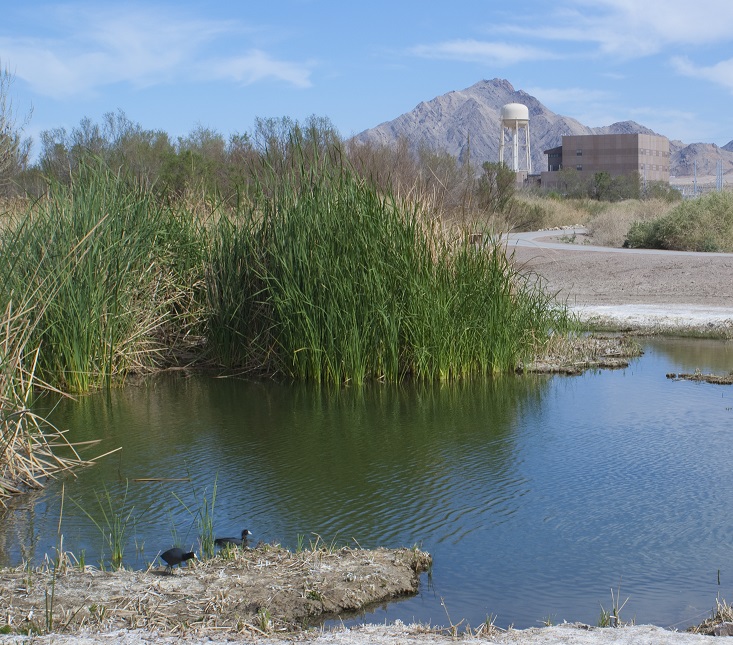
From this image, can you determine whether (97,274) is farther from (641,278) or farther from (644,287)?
(641,278)

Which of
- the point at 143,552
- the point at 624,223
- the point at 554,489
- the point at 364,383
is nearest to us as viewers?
the point at 143,552

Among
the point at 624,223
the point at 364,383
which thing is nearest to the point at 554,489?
the point at 364,383

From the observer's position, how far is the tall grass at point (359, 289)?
812 centimetres

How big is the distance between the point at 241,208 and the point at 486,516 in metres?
5.80

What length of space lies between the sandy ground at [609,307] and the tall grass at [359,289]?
0.72 metres

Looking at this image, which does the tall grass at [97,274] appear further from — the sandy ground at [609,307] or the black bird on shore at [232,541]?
the black bird on shore at [232,541]

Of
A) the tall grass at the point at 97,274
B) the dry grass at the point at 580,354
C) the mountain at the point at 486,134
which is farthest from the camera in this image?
the mountain at the point at 486,134

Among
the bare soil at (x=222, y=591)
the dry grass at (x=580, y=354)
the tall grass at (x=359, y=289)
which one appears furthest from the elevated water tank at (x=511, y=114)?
the bare soil at (x=222, y=591)

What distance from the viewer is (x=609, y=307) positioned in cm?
1291

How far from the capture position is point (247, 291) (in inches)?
357

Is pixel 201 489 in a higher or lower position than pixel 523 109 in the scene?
lower

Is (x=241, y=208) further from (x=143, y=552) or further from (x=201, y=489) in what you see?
(x=143, y=552)

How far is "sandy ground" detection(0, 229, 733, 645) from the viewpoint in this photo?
120 inches

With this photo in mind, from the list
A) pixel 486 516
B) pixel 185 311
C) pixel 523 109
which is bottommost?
pixel 486 516
